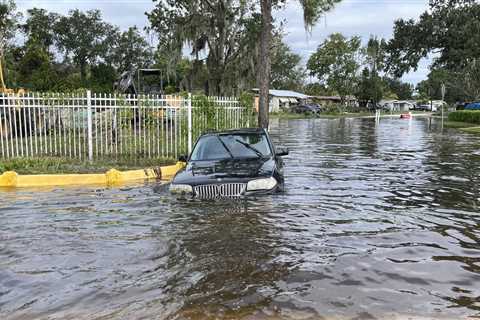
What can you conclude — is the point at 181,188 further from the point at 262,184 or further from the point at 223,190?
the point at 262,184

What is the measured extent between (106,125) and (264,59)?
6.28 metres

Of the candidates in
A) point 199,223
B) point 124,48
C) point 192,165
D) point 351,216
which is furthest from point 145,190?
point 124,48

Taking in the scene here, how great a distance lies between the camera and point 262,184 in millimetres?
7949

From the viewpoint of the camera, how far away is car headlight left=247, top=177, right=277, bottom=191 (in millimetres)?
7867

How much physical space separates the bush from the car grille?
3681 cm

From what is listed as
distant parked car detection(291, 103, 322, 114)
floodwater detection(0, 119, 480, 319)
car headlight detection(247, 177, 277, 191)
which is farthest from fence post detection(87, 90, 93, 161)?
distant parked car detection(291, 103, 322, 114)

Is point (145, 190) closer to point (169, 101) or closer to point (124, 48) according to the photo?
point (169, 101)

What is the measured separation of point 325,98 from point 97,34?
48.6 meters

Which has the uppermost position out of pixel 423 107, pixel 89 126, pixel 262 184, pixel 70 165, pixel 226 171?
pixel 423 107

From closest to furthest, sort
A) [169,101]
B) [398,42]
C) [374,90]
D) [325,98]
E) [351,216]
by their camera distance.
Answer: [351,216], [169,101], [398,42], [374,90], [325,98]

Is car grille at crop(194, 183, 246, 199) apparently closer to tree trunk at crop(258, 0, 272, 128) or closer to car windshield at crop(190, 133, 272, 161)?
car windshield at crop(190, 133, 272, 161)

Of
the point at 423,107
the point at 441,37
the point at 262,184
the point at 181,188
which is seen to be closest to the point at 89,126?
the point at 181,188

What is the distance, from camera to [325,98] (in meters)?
97.6

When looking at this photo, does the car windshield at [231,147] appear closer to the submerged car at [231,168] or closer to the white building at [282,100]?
the submerged car at [231,168]
